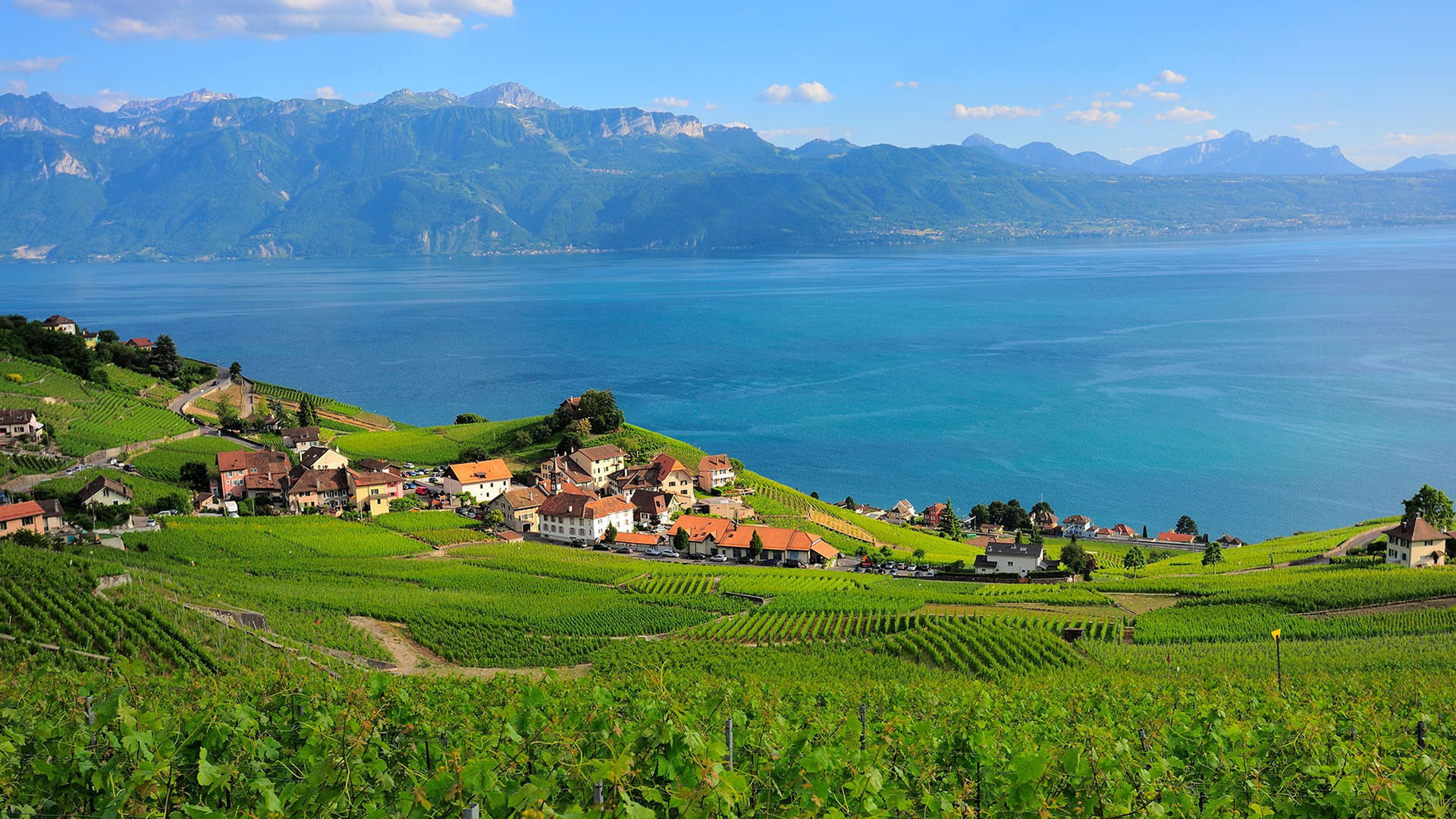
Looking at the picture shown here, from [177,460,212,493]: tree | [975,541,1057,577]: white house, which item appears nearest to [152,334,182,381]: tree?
[177,460,212,493]: tree

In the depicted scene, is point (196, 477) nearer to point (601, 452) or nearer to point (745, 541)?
point (601, 452)

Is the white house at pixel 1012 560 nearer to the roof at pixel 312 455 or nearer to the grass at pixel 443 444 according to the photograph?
the grass at pixel 443 444

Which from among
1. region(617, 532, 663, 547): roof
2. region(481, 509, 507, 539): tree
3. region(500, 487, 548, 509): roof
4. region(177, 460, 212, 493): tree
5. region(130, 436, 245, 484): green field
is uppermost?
region(130, 436, 245, 484): green field

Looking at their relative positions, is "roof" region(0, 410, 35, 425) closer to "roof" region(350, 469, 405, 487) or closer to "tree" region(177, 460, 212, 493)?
"tree" region(177, 460, 212, 493)

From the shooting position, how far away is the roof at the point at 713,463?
49.8 metres

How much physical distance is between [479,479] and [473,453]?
5475 mm

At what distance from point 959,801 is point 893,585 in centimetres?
3044

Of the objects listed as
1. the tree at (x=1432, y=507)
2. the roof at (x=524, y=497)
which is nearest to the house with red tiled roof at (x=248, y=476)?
the roof at (x=524, y=497)

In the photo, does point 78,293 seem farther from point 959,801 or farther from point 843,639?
point 959,801

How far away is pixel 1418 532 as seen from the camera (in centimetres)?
3347

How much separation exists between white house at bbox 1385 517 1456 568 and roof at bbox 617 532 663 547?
29908 mm

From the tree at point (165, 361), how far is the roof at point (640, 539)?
42747 mm

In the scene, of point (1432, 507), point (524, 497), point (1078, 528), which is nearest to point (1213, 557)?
point (1432, 507)

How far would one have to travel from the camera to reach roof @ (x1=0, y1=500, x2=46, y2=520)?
33375 mm
